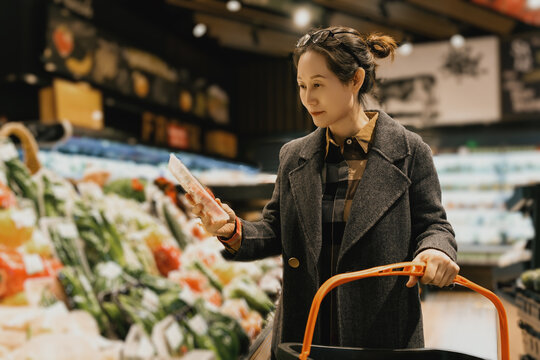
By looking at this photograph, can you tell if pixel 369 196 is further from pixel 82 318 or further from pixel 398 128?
pixel 82 318

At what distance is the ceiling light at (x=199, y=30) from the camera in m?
7.72

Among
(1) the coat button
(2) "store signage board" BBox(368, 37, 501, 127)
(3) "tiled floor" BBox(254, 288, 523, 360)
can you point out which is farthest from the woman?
(2) "store signage board" BBox(368, 37, 501, 127)

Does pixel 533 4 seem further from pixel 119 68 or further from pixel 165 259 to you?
pixel 165 259

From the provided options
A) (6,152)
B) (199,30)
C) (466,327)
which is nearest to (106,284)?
(6,152)

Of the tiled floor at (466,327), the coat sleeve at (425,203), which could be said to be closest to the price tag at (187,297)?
the coat sleeve at (425,203)

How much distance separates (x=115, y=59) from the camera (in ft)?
20.0

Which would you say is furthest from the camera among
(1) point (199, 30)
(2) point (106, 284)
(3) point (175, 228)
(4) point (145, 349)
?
(1) point (199, 30)

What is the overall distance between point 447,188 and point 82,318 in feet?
23.0

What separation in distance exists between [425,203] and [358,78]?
11.5 inches

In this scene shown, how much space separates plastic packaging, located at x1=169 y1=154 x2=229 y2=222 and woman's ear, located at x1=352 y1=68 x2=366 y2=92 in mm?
369

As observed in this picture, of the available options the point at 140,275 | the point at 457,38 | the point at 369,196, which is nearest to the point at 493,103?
the point at 457,38

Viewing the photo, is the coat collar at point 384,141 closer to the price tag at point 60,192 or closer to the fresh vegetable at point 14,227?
the fresh vegetable at point 14,227

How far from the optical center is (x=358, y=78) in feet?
3.43

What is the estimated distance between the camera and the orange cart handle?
89 centimetres
